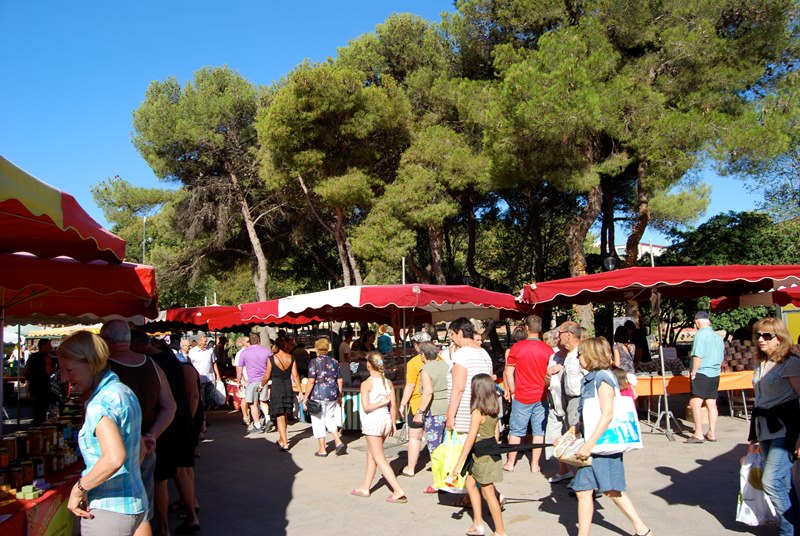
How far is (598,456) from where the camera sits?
3916mm

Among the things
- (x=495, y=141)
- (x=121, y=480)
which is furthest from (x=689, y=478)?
(x=495, y=141)

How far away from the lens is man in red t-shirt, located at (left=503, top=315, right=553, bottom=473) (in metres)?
6.27

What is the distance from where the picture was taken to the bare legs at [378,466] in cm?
542

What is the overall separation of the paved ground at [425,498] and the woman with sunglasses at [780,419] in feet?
2.21

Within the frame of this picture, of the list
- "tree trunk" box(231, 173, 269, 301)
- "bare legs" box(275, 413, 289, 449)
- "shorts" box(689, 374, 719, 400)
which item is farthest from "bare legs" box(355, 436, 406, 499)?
"tree trunk" box(231, 173, 269, 301)

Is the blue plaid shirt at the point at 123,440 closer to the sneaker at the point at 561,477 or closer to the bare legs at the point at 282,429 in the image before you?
the sneaker at the point at 561,477

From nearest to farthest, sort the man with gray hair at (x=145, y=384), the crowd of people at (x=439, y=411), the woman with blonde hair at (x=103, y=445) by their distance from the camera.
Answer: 1. the woman with blonde hair at (x=103, y=445)
2. the crowd of people at (x=439, y=411)
3. the man with gray hair at (x=145, y=384)

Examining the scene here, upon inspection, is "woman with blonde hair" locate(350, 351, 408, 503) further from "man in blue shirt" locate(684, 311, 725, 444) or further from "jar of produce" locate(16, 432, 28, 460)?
"man in blue shirt" locate(684, 311, 725, 444)

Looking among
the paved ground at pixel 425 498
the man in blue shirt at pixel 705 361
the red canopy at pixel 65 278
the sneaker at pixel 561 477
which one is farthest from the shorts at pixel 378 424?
the man in blue shirt at pixel 705 361

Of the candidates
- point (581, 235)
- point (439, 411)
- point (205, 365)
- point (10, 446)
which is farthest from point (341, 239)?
point (10, 446)

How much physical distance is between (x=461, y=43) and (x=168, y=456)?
53.1 feet

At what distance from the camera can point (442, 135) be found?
17797 mm

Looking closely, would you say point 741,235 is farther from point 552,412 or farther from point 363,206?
point 552,412

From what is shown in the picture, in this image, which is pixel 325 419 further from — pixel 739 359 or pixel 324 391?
pixel 739 359
